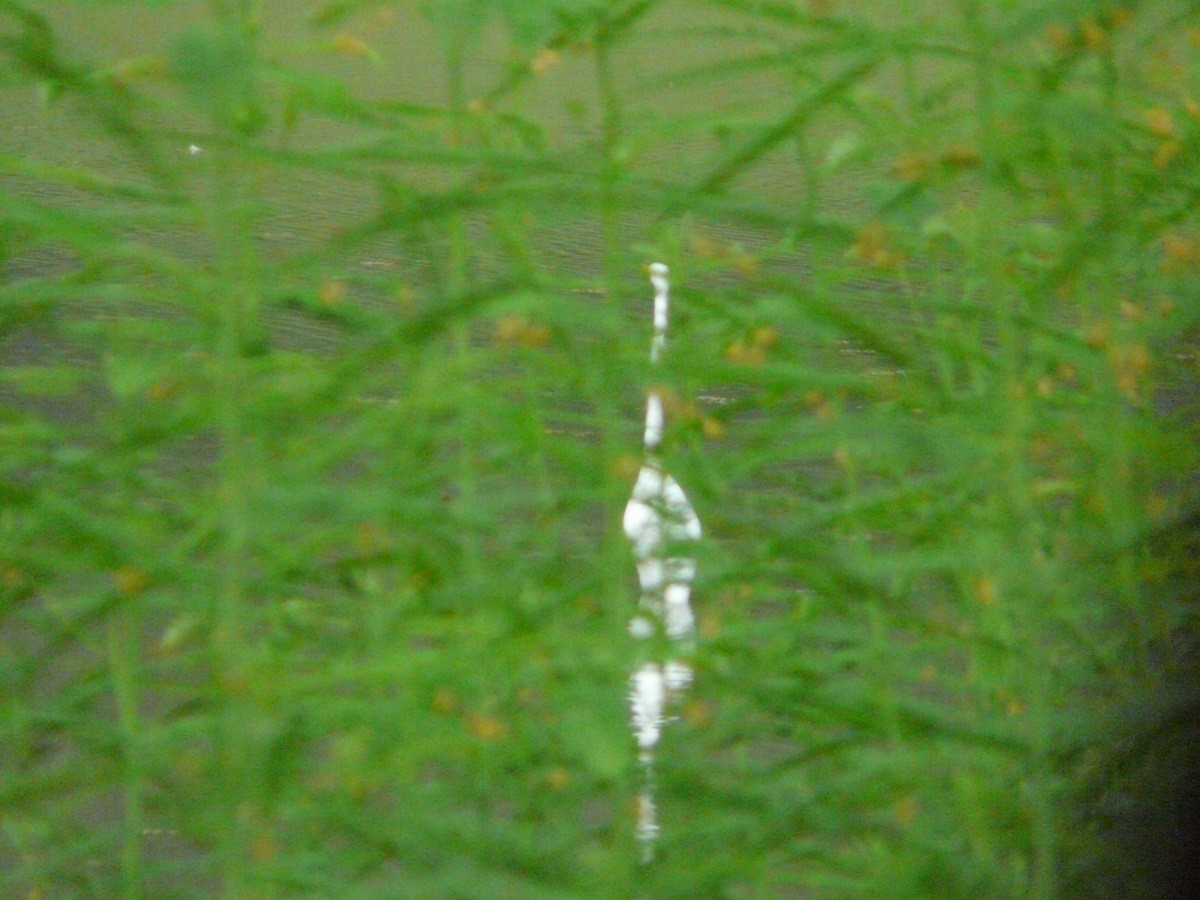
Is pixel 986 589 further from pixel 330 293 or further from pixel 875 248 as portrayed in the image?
pixel 330 293

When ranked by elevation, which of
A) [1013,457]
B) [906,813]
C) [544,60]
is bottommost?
[906,813]

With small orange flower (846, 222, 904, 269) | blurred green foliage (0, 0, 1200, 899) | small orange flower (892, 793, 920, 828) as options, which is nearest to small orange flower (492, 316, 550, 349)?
blurred green foliage (0, 0, 1200, 899)

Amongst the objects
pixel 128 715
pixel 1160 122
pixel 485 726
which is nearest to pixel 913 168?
pixel 1160 122

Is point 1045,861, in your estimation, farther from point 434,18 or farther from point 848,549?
point 434,18

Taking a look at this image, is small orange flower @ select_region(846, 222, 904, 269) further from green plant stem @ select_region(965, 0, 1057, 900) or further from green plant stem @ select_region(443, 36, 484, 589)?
green plant stem @ select_region(443, 36, 484, 589)

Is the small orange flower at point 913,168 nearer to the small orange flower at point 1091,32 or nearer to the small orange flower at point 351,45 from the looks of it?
the small orange flower at point 1091,32

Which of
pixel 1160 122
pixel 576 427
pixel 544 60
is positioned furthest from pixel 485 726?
pixel 1160 122

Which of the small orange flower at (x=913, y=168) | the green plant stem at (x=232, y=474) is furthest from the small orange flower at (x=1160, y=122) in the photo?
the green plant stem at (x=232, y=474)

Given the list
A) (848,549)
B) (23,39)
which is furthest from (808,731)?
(23,39)

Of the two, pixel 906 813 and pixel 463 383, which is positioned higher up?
pixel 463 383
